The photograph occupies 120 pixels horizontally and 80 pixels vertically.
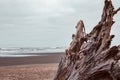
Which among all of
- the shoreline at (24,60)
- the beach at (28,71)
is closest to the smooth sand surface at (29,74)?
the beach at (28,71)

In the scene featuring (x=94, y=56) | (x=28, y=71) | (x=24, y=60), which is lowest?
(x=94, y=56)

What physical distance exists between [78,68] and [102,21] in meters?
Result: 0.86

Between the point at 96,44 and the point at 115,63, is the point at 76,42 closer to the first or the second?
the point at 96,44

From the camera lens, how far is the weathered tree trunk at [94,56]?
4284mm

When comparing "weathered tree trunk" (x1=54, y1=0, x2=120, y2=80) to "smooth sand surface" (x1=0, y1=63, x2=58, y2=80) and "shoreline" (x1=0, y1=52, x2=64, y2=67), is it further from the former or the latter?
"shoreline" (x1=0, y1=52, x2=64, y2=67)

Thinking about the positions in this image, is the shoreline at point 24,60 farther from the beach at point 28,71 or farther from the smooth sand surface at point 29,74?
the smooth sand surface at point 29,74

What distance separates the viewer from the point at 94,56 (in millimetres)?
4598

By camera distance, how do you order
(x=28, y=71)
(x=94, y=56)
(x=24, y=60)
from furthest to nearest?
(x=24, y=60), (x=28, y=71), (x=94, y=56)

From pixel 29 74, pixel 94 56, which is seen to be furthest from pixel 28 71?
pixel 94 56

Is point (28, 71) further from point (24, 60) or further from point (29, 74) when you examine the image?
point (24, 60)

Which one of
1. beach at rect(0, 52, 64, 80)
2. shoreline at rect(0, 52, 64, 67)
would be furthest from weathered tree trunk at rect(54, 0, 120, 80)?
shoreline at rect(0, 52, 64, 67)

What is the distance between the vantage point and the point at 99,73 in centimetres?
443

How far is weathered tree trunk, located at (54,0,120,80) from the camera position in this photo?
4.28 metres

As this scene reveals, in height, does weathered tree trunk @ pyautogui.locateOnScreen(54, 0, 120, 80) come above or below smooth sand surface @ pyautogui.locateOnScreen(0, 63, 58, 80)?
below
